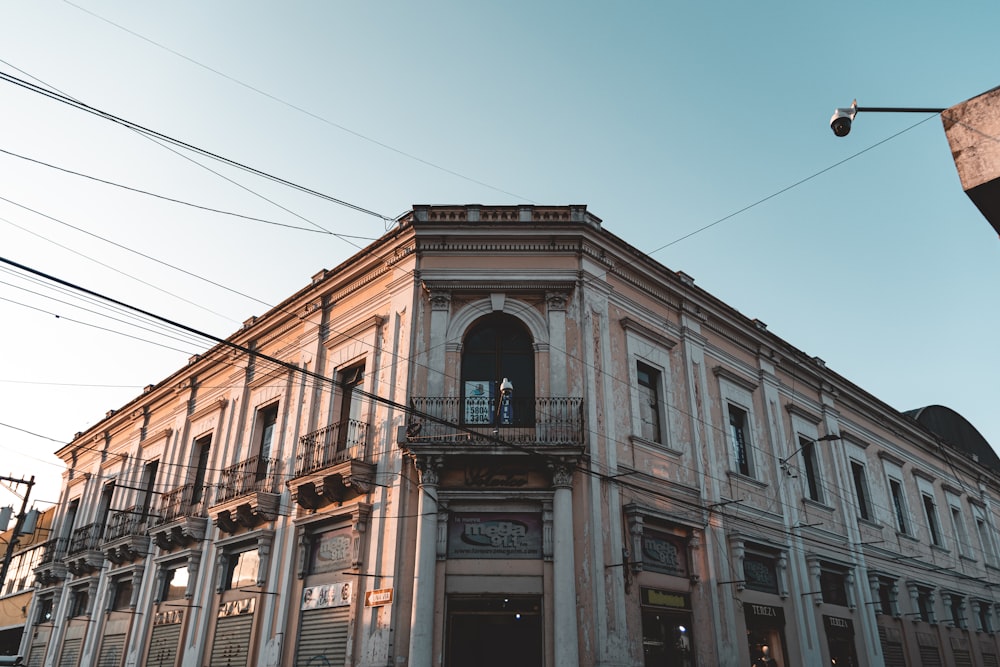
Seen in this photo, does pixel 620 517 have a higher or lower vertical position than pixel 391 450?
lower

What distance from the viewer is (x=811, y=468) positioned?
67.5ft

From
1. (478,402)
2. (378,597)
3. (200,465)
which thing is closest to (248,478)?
(200,465)

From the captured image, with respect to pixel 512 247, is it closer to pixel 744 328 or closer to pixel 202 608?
pixel 744 328

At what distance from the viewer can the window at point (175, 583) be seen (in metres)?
18.8

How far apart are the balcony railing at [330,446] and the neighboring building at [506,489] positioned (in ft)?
0.21

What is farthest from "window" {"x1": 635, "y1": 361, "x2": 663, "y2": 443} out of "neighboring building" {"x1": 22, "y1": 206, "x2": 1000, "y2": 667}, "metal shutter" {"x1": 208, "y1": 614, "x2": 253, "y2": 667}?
"metal shutter" {"x1": 208, "y1": 614, "x2": 253, "y2": 667}

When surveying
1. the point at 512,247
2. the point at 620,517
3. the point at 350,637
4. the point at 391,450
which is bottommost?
the point at 350,637

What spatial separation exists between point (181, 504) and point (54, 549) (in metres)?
11.1

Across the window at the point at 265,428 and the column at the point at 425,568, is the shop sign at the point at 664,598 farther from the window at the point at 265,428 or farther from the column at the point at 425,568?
the window at the point at 265,428

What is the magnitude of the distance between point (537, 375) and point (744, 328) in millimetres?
7932

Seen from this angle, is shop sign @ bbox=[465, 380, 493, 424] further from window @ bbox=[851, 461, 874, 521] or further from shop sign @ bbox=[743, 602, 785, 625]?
window @ bbox=[851, 461, 874, 521]

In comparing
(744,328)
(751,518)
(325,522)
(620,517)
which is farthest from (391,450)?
(744,328)

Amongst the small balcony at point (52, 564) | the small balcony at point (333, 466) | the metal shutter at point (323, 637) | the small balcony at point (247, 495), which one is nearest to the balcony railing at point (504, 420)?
the small balcony at point (333, 466)

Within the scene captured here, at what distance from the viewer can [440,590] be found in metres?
12.4
